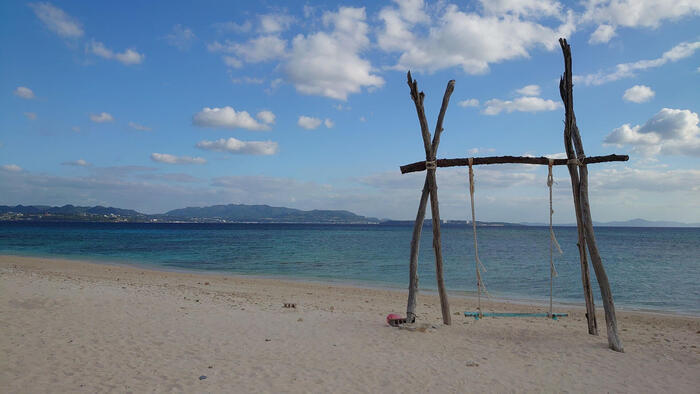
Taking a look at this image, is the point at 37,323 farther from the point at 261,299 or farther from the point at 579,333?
the point at 579,333

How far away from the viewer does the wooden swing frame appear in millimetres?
6809

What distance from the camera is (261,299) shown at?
38.2 ft

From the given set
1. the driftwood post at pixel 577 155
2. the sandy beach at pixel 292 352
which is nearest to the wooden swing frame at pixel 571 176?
the driftwood post at pixel 577 155

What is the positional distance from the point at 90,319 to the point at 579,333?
8.86 metres

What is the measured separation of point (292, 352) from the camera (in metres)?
5.95

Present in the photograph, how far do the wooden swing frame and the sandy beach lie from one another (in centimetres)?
56

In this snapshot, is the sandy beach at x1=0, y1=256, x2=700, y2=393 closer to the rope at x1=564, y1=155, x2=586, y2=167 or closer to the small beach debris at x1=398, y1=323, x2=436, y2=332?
the small beach debris at x1=398, y1=323, x2=436, y2=332

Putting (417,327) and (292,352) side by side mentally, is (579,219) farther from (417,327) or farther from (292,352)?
(292,352)

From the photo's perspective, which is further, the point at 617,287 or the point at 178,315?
the point at 617,287

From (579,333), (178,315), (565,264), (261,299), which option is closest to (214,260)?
(261,299)

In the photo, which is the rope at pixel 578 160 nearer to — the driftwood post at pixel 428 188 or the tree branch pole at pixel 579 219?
the tree branch pole at pixel 579 219

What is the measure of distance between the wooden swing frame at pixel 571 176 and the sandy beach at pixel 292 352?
0.56m

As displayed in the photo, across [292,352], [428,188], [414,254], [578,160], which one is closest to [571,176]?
[578,160]

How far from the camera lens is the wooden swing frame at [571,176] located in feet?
22.3
